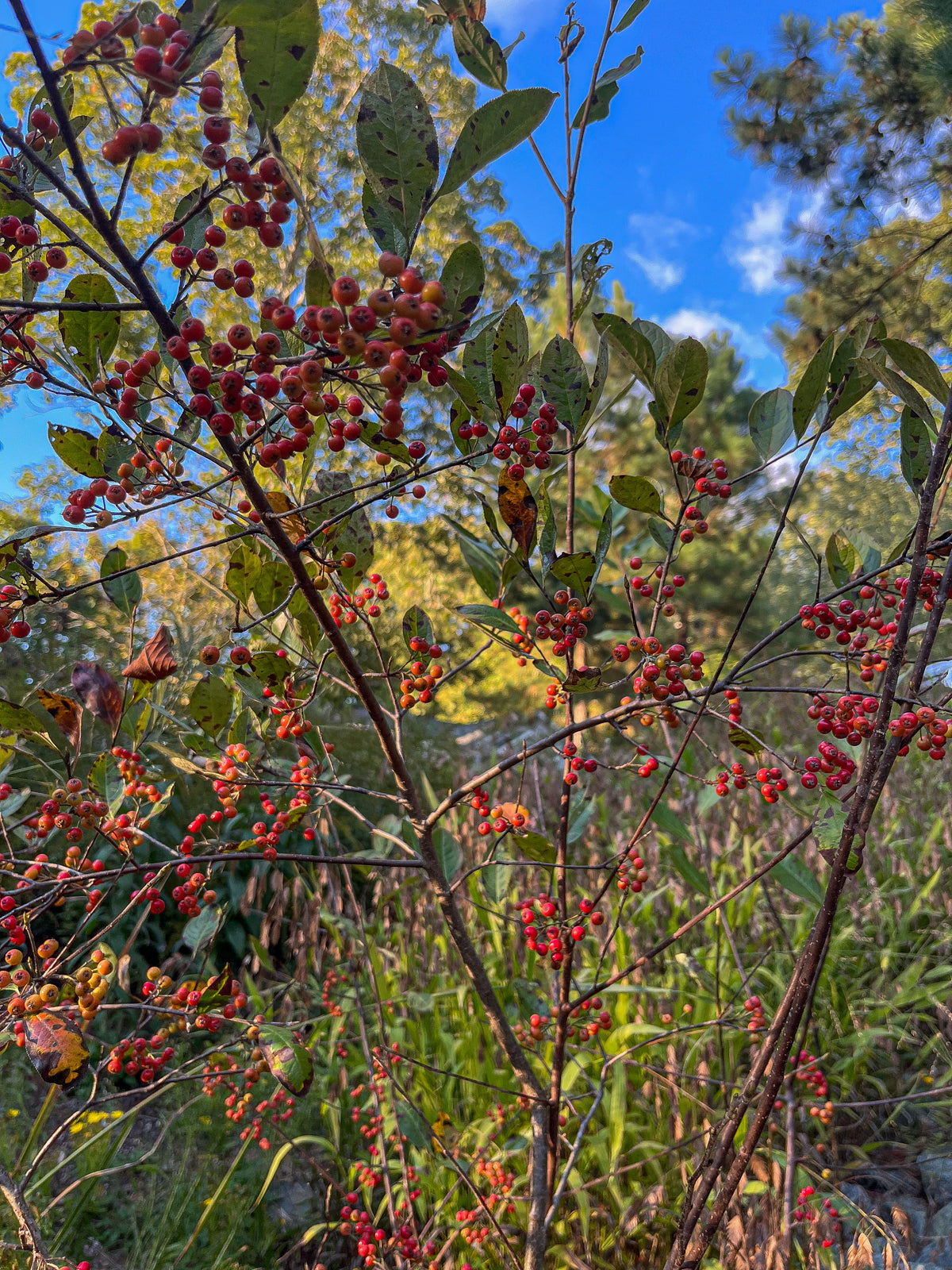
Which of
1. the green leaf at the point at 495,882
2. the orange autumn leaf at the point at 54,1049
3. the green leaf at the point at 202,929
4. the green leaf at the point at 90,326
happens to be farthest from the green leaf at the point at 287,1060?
the green leaf at the point at 90,326

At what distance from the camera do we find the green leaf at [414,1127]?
3.44ft

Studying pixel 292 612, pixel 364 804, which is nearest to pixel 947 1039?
pixel 292 612

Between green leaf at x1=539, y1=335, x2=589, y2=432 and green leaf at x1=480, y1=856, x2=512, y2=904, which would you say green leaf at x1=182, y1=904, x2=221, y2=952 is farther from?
green leaf at x1=539, y1=335, x2=589, y2=432

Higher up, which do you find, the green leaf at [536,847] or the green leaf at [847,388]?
the green leaf at [847,388]

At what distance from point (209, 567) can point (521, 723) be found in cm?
328

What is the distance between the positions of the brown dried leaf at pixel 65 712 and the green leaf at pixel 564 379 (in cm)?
61

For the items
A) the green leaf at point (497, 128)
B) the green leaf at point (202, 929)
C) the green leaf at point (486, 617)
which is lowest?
the green leaf at point (202, 929)

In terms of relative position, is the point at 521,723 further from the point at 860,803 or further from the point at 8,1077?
the point at 860,803

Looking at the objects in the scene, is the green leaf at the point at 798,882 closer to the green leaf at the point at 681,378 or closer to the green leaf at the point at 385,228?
the green leaf at the point at 681,378

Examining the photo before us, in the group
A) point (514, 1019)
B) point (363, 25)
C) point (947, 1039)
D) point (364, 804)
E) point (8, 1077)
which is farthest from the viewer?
point (363, 25)

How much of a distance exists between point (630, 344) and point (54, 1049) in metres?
0.81

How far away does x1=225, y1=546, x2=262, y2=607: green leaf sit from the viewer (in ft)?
2.48

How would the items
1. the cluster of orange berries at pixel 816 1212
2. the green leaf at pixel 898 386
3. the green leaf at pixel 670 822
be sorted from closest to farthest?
the green leaf at pixel 898 386
the green leaf at pixel 670 822
the cluster of orange berries at pixel 816 1212

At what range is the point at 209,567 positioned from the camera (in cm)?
624
